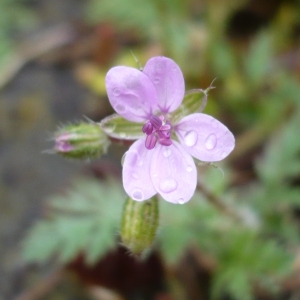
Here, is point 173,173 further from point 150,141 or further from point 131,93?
point 131,93

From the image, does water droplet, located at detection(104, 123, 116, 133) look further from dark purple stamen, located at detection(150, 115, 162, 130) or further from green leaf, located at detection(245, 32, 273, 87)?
green leaf, located at detection(245, 32, 273, 87)

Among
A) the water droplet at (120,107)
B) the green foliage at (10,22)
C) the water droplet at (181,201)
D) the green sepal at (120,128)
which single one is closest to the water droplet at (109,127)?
the green sepal at (120,128)

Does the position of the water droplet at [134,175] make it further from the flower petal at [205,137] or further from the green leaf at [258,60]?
the green leaf at [258,60]

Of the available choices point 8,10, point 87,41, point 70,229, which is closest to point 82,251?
point 70,229

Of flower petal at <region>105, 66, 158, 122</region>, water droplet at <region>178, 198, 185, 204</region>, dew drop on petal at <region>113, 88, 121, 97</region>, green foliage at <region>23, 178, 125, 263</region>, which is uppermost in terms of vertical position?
green foliage at <region>23, 178, 125, 263</region>

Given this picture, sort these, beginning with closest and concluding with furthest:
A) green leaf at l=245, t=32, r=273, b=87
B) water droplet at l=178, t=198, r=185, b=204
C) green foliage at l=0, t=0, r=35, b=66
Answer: water droplet at l=178, t=198, r=185, b=204 → green leaf at l=245, t=32, r=273, b=87 → green foliage at l=0, t=0, r=35, b=66

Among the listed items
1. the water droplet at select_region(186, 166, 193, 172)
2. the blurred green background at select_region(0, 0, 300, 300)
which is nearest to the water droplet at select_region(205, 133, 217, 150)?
the water droplet at select_region(186, 166, 193, 172)

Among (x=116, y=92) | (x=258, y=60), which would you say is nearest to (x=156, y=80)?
(x=116, y=92)
